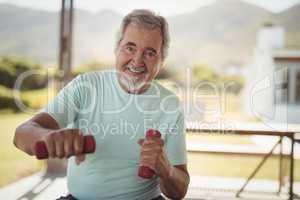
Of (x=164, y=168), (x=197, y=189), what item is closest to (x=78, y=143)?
(x=164, y=168)

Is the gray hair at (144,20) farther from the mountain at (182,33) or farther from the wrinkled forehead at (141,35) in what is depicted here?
the mountain at (182,33)

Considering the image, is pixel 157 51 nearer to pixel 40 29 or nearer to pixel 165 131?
pixel 165 131

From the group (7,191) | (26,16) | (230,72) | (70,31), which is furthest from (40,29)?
(7,191)

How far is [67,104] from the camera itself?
3.76ft

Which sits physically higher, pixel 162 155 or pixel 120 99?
pixel 120 99

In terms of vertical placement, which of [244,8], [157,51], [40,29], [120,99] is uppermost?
[244,8]

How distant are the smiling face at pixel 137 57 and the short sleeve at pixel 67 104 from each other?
0.15 metres

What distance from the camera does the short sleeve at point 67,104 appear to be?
1.08m

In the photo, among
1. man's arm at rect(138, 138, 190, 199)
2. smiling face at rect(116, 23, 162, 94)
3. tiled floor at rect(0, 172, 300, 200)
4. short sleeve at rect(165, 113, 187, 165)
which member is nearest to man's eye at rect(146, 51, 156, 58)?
smiling face at rect(116, 23, 162, 94)

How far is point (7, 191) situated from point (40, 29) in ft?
31.8

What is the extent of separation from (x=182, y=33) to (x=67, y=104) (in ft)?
38.9

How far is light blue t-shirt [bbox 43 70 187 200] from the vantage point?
3.73 ft

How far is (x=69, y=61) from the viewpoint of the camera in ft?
12.4

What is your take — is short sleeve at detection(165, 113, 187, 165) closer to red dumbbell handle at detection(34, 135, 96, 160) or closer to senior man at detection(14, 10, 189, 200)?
senior man at detection(14, 10, 189, 200)
